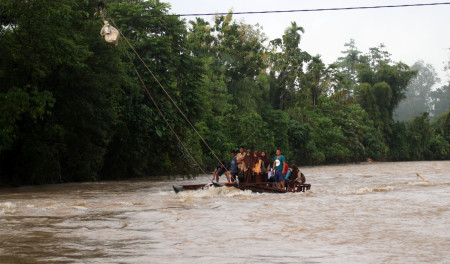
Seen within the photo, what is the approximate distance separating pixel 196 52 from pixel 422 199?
30.0m

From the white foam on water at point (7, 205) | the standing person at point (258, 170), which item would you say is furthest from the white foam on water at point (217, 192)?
the white foam on water at point (7, 205)

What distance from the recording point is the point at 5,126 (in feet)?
69.7

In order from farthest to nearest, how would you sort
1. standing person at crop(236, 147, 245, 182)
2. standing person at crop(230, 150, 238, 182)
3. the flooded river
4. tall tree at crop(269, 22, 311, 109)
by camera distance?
tall tree at crop(269, 22, 311, 109)
standing person at crop(230, 150, 238, 182)
standing person at crop(236, 147, 245, 182)
the flooded river

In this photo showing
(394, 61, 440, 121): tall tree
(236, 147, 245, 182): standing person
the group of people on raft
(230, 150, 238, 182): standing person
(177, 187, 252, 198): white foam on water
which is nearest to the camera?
(177, 187, 252, 198): white foam on water

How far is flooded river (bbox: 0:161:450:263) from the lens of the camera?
9.76 metres

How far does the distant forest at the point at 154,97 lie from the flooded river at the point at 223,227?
3.95 meters

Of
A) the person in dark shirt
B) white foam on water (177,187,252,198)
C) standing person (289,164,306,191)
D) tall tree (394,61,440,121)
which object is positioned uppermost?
tall tree (394,61,440,121)

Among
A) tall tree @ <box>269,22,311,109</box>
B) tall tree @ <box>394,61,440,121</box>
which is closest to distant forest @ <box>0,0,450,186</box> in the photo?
tall tree @ <box>269,22,311,109</box>

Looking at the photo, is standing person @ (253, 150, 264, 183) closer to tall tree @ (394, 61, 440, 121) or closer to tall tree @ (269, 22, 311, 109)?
tall tree @ (269, 22, 311, 109)

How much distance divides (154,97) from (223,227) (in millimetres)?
17182

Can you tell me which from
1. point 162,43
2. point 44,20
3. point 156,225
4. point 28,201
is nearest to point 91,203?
point 28,201

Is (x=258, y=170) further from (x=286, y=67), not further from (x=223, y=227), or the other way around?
(x=286, y=67)

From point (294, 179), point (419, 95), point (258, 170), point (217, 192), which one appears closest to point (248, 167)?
point (258, 170)

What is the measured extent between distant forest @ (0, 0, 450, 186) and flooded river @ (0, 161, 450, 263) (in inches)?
156
